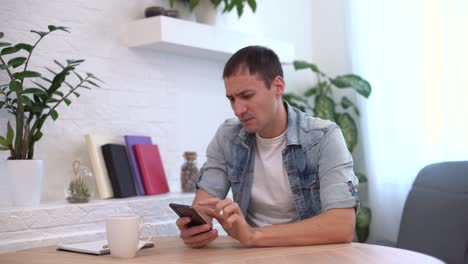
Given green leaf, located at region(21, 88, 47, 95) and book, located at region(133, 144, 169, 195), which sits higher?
green leaf, located at region(21, 88, 47, 95)

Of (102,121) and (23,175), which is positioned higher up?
(102,121)

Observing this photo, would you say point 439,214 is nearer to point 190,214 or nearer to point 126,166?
point 190,214

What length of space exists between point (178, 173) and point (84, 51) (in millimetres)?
829

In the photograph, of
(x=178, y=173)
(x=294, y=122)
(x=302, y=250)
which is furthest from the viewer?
(x=178, y=173)

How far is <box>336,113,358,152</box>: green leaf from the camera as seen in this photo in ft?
12.0

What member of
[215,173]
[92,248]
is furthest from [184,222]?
[215,173]

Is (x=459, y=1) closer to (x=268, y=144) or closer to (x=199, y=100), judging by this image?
(x=199, y=100)

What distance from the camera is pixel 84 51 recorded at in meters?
2.87

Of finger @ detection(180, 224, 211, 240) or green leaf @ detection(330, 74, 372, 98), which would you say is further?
green leaf @ detection(330, 74, 372, 98)

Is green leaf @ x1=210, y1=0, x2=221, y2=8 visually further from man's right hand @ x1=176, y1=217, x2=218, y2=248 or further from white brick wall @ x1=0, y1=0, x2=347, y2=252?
man's right hand @ x1=176, y1=217, x2=218, y2=248

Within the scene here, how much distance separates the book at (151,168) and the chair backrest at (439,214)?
117 cm

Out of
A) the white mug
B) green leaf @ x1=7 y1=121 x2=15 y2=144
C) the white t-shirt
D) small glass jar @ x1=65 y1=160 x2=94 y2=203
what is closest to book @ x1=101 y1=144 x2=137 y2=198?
small glass jar @ x1=65 y1=160 x2=94 y2=203

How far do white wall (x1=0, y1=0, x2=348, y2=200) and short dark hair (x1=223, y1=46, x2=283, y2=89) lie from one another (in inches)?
42.3

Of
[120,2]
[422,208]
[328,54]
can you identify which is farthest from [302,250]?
[328,54]
